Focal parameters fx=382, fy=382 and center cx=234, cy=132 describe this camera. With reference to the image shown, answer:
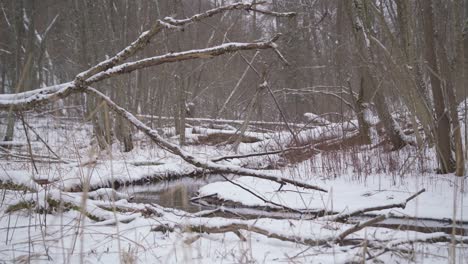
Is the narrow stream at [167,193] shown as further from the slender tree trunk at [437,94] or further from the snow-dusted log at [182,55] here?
the slender tree trunk at [437,94]

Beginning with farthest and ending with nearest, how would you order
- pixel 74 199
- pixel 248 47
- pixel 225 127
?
1. pixel 225 127
2. pixel 74 199
3. pixel 248 47

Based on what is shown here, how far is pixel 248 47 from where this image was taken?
2795mm

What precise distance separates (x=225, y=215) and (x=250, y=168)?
1696mm

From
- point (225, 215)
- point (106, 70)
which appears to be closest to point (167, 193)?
point (225, 215)

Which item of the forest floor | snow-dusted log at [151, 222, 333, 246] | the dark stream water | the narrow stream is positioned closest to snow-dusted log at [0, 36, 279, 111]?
the forest floor

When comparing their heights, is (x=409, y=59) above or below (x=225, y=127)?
above

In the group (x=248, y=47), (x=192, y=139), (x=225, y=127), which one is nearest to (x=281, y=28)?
(x=225, y=127)

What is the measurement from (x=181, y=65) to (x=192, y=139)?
2.60 meters

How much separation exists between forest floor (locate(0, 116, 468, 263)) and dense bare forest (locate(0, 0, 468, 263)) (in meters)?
0.02

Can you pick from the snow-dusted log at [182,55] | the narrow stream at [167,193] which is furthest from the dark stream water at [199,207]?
the snow-dusted log at [182,55]

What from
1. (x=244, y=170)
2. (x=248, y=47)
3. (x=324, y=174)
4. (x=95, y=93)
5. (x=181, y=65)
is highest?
(x=181, y=65)

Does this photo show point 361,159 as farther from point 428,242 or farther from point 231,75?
point 231,75

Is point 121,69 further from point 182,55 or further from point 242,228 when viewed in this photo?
point 242,228

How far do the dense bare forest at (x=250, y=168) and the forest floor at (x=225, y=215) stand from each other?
0.02 metres
